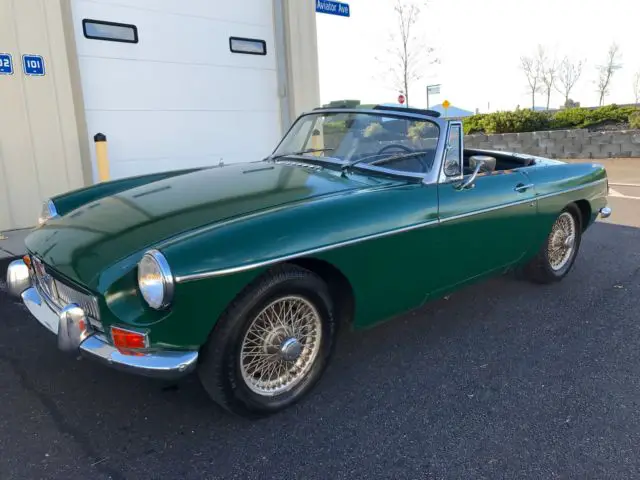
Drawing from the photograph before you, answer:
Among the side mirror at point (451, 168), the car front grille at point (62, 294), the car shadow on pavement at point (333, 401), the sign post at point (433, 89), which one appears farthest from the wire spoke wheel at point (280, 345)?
the sign post at point (433, 89)

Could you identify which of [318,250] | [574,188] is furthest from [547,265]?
[318,250]

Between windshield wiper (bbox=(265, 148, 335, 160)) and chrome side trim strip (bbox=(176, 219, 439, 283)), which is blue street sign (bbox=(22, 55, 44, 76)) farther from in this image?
chrome side trim strip (bbox=(176, 219, 439, 283))

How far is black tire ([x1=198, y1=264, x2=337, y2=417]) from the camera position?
7.54 ft

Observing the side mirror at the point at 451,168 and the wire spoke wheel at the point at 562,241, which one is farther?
the wire spoke wheel at the point at 562,241

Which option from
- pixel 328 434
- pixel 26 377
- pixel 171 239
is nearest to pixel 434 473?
pixel 328 434

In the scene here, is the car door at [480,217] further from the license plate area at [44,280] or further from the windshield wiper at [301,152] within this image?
the license plate area at [44,280]

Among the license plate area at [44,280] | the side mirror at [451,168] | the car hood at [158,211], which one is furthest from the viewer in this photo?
the side mirror at [451,168]

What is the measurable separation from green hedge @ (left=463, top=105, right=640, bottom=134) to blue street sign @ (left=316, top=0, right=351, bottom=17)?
9424mm

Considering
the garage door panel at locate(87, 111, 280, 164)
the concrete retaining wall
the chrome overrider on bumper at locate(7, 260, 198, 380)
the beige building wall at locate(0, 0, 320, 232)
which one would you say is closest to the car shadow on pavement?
the chrome overrider on bumper at locate(7, 260, 198, 380)

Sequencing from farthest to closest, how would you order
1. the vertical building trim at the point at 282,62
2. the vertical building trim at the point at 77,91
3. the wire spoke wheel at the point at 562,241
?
the vertical building trim at the point at 282,62, the vertical building trim at the point at 77,91, the wire spoke wheel at the point at 562,241

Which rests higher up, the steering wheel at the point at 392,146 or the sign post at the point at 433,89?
the sign post at the point at 433,89

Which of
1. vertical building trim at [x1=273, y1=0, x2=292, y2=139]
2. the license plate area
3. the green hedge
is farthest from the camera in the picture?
the green hedge

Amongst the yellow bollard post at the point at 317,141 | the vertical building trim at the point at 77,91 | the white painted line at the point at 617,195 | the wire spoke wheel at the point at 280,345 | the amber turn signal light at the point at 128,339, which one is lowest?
the white painted line at the point at 617,195

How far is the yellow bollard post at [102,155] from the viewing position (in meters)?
5.74
